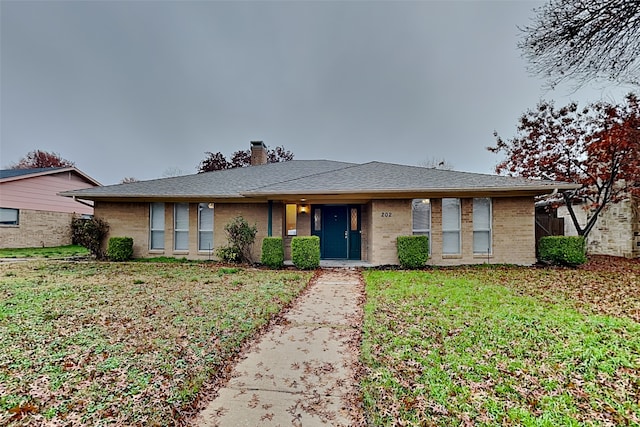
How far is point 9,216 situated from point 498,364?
70.1 ft

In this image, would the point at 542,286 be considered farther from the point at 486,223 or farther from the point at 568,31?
the point at 568,31

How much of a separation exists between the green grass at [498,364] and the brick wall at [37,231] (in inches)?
757

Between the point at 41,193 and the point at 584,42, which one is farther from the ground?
the point at 584,42

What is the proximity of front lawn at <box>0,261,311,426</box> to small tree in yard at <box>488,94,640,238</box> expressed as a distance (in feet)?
36.3

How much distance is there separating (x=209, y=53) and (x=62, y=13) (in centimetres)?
653

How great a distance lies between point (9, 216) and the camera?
15258 millimetres

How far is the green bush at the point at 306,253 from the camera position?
31.2ft

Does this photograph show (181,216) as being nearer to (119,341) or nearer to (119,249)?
(119,249)

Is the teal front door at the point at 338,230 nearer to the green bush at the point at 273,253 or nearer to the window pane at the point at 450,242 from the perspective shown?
the green bush at the point at 273,253

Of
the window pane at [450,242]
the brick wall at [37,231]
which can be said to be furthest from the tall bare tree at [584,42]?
the brick wall at [37,231]

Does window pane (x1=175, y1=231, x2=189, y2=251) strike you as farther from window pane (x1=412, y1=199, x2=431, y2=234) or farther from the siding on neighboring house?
the siding on neighboring house

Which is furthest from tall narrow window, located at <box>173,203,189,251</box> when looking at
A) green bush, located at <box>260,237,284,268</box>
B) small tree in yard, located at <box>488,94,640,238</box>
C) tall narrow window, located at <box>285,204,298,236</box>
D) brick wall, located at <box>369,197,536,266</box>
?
small tree in yard, located at <box>488,94,640,238</box>

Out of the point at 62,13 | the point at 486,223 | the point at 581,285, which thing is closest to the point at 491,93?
the point at 486,223

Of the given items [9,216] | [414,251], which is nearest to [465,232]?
[414,251]
